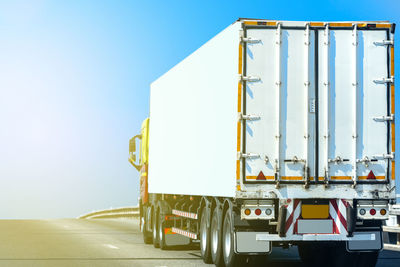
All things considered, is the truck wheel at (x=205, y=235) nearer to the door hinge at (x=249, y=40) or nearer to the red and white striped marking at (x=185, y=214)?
the red and white striped marking at (x=185, y=214)

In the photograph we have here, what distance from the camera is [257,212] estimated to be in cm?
1265

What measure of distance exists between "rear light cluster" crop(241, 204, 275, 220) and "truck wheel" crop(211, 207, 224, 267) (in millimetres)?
1524

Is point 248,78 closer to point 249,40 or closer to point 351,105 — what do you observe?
point 249,40

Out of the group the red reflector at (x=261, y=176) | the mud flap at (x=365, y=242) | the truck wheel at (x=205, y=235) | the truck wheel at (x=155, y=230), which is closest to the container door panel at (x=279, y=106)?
the red reflector at (x=261, y=176)

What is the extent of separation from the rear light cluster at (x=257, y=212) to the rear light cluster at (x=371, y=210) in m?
1.42

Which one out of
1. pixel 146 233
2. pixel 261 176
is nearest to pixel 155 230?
pixel 146 233

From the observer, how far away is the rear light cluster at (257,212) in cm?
1262

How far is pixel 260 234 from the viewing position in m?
12.8

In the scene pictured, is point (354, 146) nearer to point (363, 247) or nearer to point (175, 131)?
point (363, 247)

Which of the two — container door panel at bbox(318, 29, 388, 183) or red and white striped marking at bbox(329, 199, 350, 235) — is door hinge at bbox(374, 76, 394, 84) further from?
red and white striped marking at bbox(329, 199, 350, 235)

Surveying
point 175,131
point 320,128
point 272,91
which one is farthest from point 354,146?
point 175,131

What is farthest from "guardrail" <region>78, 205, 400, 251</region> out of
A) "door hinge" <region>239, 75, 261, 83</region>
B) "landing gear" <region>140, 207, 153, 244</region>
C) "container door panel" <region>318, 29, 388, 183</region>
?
"door hinge" <region>239, 75, 261, 83</region>

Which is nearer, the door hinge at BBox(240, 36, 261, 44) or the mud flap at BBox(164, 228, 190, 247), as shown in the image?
the door hinge at BBox(240, 36, 261, 44)

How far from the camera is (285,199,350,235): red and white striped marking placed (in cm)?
1270
